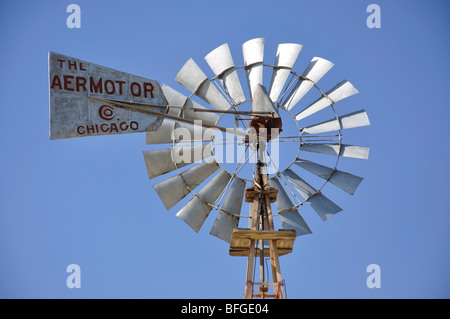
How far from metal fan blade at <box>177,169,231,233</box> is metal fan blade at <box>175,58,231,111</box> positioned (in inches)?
47.9

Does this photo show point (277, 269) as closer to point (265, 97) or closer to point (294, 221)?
point (294, 221)

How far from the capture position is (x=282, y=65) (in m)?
11.8

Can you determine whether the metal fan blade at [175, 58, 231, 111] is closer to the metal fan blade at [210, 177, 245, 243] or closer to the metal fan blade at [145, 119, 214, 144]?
the metal fan blade at [145, 119, 214, 144]

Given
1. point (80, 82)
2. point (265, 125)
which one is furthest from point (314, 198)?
point (80, 82)

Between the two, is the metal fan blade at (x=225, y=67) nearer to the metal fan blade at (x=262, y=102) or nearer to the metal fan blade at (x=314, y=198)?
the metal fan blade at (x=262, y=102)

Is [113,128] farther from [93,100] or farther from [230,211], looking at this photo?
[230,211]

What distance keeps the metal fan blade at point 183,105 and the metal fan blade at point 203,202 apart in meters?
0.96

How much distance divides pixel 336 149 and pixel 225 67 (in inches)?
95.8

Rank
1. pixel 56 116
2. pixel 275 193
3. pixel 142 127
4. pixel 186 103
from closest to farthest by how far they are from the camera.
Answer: pixel 56 116 → pixel 142 127 → pixel 275 193 → pixel 186 103

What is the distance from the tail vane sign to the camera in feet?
28.6

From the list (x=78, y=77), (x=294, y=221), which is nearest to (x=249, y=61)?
(x=294, y=221)

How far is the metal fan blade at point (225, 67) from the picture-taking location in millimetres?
11695

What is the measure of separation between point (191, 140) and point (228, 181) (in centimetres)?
98
